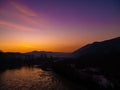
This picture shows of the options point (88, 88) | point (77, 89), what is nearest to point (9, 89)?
point (77, 89)

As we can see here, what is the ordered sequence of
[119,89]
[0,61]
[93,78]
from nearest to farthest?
[119,89] < [93,78] < [0,61]

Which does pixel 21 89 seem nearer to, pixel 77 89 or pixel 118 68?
pixel 77 89

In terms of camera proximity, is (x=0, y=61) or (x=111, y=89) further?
(x=0, y=61)

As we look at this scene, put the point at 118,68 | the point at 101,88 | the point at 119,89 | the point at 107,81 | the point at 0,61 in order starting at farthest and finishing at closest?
the point at 0,61
the point at 118,68
the point at 107,81
the point at 101,88
the point at 119,89

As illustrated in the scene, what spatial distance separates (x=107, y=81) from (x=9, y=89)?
17.0 m

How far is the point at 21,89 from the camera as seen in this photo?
22656mm

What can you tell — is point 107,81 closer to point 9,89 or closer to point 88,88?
point 88,88


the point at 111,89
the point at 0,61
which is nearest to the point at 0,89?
the point at 111,89

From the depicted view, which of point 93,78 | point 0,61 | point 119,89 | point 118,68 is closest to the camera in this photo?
point 119,89

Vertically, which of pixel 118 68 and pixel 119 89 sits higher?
pixel 118 68

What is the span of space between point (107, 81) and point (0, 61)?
66600mm

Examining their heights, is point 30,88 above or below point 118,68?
below

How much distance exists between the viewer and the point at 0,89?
22672 mm

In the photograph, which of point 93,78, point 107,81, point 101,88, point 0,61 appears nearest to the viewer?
point 101,88
